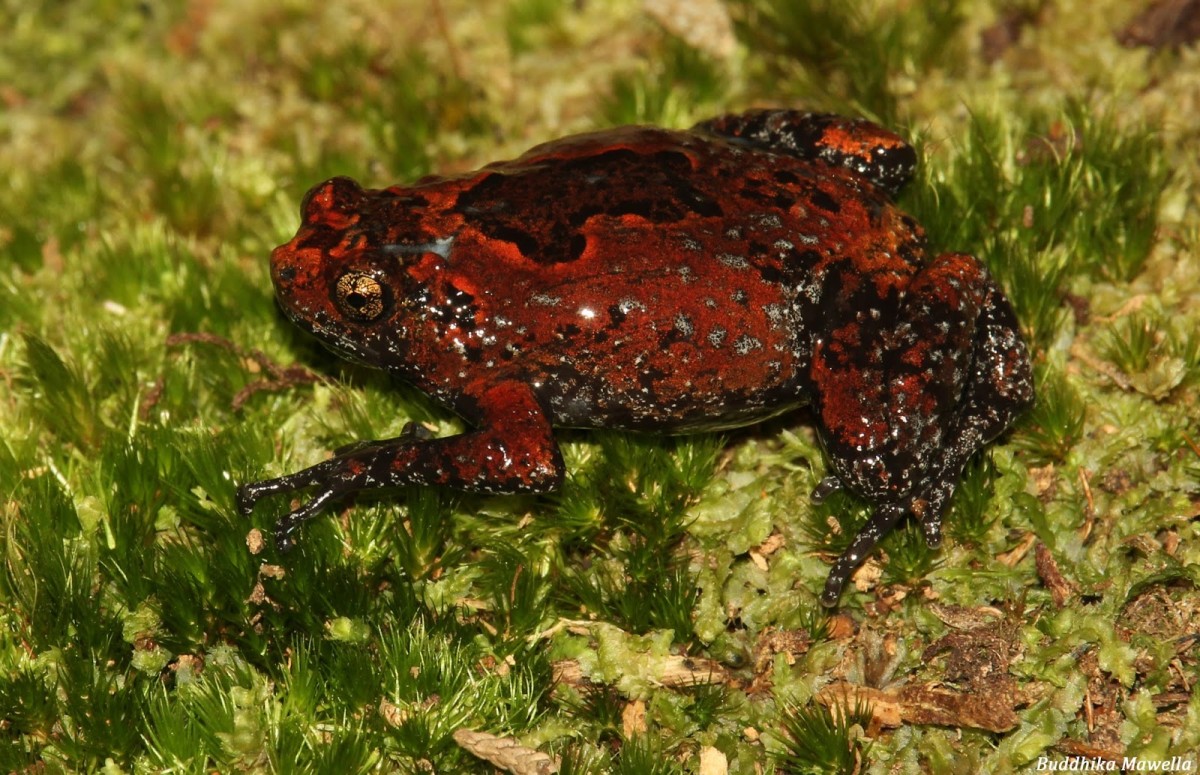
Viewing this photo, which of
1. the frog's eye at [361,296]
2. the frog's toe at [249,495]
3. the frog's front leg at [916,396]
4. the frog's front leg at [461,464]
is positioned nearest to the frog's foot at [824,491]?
the frog's front leg at [916,396]

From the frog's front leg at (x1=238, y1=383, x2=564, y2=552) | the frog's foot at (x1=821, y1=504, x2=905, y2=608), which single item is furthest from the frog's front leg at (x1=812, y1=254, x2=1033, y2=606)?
the frog's front leg at (x1=238, y1=383, x2=564, y2=552)

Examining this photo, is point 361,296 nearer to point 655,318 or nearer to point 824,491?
point 655,318

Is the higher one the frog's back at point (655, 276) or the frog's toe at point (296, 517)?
the frog's back at point (655, 276)

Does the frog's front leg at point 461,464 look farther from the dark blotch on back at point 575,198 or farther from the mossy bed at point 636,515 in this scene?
the dark blotch on back at point 575,198


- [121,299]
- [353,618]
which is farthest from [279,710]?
[121,299]

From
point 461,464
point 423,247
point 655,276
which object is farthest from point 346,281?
point 655,276

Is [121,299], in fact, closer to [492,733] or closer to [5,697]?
[5,697]
